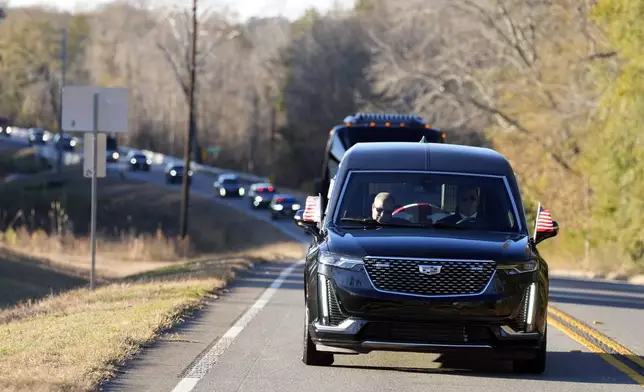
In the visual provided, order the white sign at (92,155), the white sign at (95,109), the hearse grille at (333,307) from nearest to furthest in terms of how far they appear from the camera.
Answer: the hearse grille at (333,307)
the white sign at (95,109)
the white sign at (92,155)

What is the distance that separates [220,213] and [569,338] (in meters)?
57.5

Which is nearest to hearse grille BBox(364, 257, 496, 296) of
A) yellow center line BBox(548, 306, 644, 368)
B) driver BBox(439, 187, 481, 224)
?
driver BBox(439, 187, 481, 224)

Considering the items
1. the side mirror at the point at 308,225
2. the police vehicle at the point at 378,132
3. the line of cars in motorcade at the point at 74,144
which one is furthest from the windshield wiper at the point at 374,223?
the line of cars in motorcade at the point at 74,144

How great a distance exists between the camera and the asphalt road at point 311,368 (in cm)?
943

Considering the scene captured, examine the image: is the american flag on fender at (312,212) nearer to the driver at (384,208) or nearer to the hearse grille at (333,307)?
the driver at (384,208)

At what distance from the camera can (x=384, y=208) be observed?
10.6m

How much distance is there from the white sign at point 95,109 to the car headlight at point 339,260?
9.85 m

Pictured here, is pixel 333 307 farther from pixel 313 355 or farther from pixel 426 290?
pixel 313 355

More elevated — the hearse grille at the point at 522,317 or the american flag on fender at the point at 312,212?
the american flag on fender at the point at 312,212

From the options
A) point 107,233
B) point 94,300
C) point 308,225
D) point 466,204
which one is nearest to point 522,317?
point 466,204

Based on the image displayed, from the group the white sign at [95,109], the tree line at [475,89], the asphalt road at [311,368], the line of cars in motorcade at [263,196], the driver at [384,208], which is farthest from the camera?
the line of cars in motorcade at [263,196]

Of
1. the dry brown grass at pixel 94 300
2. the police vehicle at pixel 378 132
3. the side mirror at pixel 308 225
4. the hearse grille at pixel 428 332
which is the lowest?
the dry brown grass at pixel 94 300

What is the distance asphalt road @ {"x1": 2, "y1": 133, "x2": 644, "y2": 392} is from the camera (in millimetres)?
9430

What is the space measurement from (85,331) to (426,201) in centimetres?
391
